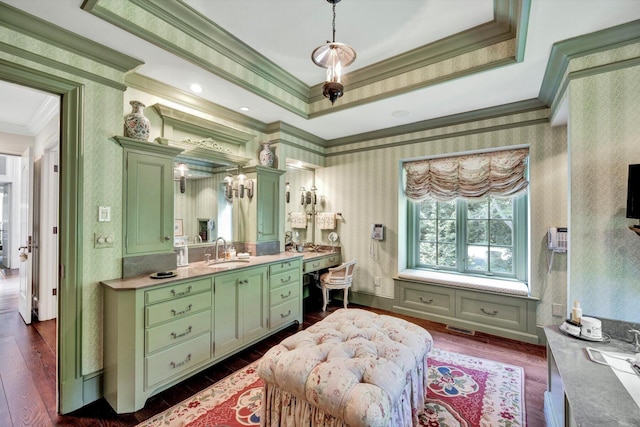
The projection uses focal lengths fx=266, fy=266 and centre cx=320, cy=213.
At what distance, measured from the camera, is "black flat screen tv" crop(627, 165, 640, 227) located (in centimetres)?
162

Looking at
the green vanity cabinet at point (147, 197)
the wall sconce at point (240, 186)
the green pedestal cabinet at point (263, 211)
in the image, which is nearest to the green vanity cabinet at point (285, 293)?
the green pedestal cabinet at point (263, 211)

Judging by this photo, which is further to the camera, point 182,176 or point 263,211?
point 263,211

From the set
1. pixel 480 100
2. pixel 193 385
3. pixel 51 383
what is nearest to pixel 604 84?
pixel 480 100

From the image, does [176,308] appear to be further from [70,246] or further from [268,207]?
[268,207]

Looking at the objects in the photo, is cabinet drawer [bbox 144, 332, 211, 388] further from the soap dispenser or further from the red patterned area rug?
the soap dispenser

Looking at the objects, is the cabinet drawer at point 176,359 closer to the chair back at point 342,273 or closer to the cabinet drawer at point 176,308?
the cabinet drawer at point 176,308

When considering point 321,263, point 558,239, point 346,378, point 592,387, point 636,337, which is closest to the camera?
point 592,387

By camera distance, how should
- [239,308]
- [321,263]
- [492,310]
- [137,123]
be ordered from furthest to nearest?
[321,263], [492,310], [239,308], [137,123]

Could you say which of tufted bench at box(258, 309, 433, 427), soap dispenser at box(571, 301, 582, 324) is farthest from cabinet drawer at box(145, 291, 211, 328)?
soap dispenser at box(571, 301, 582, 324)

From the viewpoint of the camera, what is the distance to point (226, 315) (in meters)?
2.58

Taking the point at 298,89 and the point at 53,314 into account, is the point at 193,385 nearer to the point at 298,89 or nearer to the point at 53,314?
the point at 53,314

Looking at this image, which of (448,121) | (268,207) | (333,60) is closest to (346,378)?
(333,60)

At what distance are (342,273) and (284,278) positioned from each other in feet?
3.55

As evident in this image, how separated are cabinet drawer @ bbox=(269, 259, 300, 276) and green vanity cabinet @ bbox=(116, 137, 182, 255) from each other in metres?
1.10
